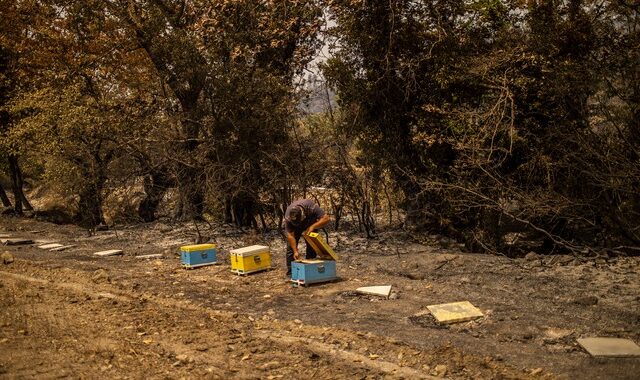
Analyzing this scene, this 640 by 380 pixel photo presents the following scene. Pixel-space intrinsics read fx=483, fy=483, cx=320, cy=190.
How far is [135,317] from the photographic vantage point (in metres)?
5.99

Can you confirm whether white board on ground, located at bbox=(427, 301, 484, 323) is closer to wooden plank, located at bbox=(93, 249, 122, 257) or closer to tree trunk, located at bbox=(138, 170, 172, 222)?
wooden plank, located at bbox=(93, 249, 122, 257)

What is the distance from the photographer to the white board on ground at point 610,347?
14.5ft

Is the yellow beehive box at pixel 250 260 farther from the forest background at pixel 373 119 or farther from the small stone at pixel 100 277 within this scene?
the forest background at pixel 373 119

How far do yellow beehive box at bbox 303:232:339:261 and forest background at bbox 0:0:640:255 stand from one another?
351 centimetres

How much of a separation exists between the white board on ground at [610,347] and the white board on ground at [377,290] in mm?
2597

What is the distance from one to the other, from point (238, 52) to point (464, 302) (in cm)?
858

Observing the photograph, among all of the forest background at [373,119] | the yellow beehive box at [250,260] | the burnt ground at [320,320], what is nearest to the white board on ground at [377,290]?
the burnt ground at [320,320]

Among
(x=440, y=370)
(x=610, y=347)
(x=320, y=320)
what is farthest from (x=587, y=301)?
(x=320, y=320)

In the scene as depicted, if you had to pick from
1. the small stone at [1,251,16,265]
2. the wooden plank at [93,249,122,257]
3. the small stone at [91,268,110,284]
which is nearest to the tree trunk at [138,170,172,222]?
the wooden plank at [93,249,122,257]

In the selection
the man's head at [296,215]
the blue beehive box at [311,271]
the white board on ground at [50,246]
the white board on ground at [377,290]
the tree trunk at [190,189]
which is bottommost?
the white board on ground at [377,290]

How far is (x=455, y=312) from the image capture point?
574 centimetres

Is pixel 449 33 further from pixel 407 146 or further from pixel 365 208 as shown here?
pixel 365 208

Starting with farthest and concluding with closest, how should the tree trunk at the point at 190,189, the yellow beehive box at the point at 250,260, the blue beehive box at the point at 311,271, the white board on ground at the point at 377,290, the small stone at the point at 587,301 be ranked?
the tree trunk at the point at 190,189
the yellow beehive box at the point at 250,260
the blue beehive box at the point at 311,271
the white board on ground at the point at 377,290
the small stone at the point at 587,301

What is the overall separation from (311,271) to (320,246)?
1.35 feet
